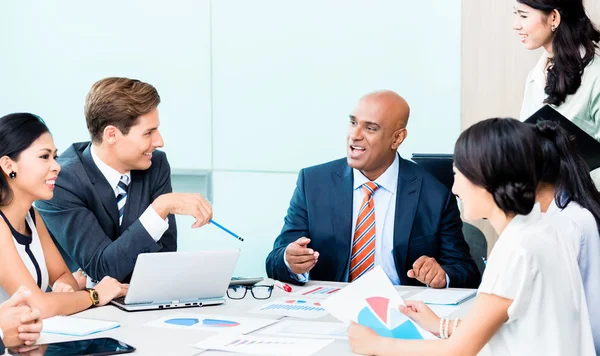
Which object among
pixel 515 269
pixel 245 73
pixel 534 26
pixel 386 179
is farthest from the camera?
pixel 245 73

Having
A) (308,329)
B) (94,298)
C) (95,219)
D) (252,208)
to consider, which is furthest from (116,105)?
(252,208)

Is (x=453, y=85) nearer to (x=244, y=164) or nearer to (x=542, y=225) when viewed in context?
(x=244, y=164)

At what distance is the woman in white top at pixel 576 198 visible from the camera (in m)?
2.14

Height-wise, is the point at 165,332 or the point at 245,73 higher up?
the point at 245,73

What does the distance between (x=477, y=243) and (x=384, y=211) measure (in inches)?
31.7

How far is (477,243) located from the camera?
375cm

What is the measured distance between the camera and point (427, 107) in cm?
438

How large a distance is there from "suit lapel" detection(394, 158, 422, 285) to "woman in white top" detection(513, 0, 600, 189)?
581 millimetres

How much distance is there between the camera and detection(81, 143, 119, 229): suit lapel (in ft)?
9.59

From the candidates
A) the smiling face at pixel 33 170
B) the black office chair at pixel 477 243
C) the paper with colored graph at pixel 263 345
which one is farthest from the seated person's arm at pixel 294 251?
the black office chair at pixel 477 243

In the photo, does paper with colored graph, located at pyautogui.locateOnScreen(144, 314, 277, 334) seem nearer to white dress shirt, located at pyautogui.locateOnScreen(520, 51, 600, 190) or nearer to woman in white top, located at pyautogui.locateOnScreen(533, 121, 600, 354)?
woman in white top, located at pyautogui.locateOnScreen(533, 121, 600, 354)

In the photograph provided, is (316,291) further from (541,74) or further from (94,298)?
(541,74)

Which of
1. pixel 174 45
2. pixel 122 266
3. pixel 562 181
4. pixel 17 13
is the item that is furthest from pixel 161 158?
pixel 17 13

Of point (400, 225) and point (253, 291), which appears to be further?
point (400, 225)
